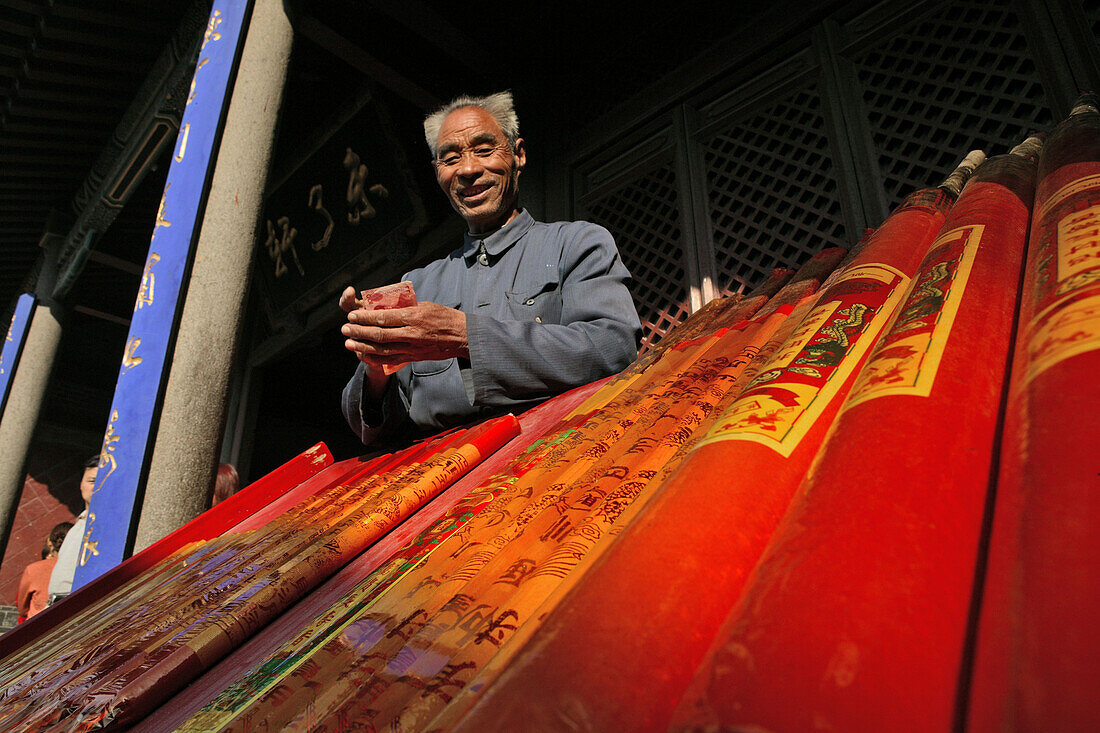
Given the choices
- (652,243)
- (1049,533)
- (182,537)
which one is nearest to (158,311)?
(182,537)

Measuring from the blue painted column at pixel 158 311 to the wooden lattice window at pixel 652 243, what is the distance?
5.02 ft

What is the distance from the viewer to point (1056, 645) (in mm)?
229

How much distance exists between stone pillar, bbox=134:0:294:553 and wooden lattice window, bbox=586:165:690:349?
1.39 m

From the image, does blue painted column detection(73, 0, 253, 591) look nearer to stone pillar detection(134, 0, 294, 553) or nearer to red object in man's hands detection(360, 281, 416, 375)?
stone pillar detection(134, 0, 294, 553)

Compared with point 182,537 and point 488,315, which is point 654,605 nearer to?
point 488,315

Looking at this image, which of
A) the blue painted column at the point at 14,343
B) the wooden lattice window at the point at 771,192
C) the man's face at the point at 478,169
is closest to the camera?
the man's face at the point at 478,169

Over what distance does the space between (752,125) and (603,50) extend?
2.82ft

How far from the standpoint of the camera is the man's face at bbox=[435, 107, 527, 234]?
62.1 inches

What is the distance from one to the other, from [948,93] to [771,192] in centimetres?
59

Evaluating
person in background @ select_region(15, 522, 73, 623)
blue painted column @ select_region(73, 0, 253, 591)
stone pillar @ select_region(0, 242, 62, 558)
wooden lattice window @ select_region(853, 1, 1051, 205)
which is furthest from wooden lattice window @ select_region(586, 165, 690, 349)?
stone pillar @ select_region(0, 242, 62, 558)

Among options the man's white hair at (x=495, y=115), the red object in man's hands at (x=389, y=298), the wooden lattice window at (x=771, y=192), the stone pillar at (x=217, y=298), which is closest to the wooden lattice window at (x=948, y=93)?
the wooden lattice window at (x=771, y=192)

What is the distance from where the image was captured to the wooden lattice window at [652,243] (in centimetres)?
255

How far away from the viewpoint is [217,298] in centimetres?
168

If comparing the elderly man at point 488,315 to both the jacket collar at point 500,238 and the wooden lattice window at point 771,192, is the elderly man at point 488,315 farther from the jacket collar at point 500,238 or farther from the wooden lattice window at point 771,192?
the wooden lattice window at point 771,192
